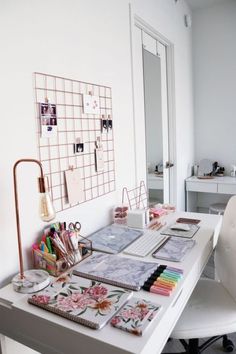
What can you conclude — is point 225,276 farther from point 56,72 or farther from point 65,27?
point 65,27

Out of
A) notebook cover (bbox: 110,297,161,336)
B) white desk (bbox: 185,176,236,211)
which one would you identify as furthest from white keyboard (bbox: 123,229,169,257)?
white desk (bbox: 185,176,236,211)

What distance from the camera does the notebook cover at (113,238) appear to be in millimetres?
1496

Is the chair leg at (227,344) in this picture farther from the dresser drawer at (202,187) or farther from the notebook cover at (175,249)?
the dresser drawer at (202,187)

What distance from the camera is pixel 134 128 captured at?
2186mm

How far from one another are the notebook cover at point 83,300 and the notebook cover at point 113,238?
0.34 meters

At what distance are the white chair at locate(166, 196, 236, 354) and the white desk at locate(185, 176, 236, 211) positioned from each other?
175 centimetres

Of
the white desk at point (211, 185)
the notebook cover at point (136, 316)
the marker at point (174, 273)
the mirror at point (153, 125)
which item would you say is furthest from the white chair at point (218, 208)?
the notebook cover at point (136, 316)

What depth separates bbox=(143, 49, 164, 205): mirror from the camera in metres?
2.45

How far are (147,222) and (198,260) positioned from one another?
53 centimetres

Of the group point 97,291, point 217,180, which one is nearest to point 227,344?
point 97,291

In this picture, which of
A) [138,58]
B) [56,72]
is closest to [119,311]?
[56,72]

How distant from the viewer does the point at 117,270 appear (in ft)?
4.06

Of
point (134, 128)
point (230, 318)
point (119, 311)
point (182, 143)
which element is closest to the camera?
point (119, 311)

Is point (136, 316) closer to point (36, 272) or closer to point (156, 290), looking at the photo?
point (156, 290)
